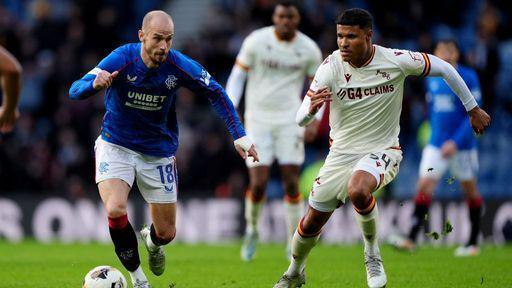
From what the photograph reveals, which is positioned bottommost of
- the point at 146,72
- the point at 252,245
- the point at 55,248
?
the point at 55,248

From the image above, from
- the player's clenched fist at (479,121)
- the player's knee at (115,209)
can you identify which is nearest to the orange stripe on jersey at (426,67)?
the player's clenched fist at (479,121)

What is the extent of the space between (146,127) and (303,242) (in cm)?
172

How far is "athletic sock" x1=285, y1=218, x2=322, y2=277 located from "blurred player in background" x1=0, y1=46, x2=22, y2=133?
2.64 meters

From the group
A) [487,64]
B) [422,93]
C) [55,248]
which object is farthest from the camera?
[422,93]

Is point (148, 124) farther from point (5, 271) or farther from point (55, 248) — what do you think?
point (55, 248)

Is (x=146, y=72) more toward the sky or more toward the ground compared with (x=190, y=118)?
more toward the sky

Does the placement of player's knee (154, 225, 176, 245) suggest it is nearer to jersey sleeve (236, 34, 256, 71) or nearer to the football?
the football

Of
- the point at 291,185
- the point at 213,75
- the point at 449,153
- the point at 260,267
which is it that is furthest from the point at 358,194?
the point at 213,75

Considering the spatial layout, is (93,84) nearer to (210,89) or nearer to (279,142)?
(210,89)

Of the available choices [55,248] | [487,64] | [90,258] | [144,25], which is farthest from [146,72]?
[487,64]

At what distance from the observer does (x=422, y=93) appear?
18.6 metres

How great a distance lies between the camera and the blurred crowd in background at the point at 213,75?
1752 cm

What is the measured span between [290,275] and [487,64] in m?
9.62

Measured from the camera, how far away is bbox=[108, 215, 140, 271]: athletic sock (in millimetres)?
8078
